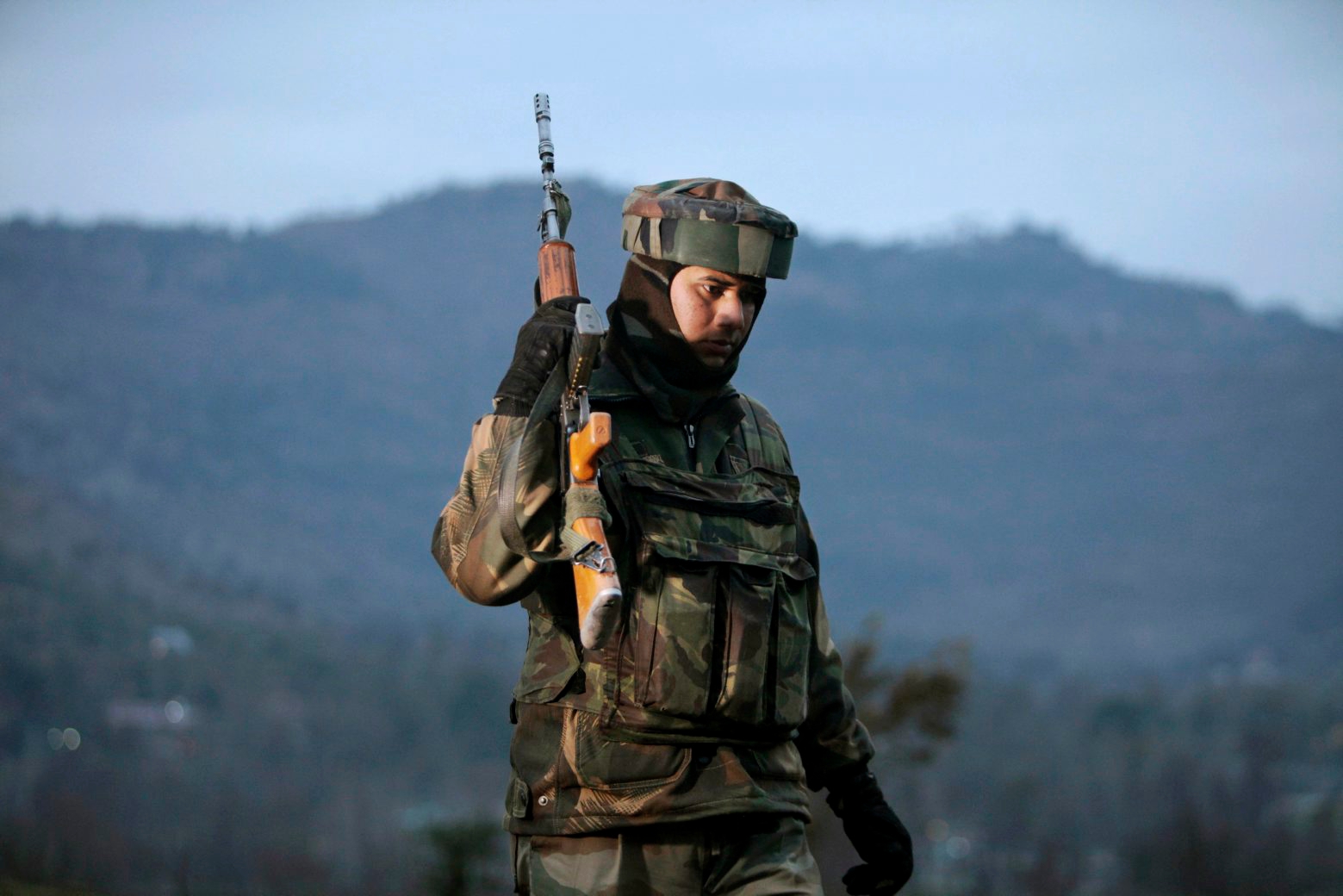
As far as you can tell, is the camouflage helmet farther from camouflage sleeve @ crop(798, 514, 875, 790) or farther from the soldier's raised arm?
camouflage sleeve @ crop(798, 514, 875, 790)

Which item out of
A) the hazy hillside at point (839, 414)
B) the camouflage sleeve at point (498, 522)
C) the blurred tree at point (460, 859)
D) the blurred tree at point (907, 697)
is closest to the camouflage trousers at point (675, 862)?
the camouflage sleeve at point (498, 522)

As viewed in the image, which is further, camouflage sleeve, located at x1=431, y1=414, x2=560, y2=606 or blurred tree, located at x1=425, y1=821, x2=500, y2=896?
blurred tree, located at x1=425, y1=821, x2=500, y2=896

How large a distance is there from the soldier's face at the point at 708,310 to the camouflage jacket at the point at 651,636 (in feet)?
0.72

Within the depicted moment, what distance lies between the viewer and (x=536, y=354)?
486 centimetres

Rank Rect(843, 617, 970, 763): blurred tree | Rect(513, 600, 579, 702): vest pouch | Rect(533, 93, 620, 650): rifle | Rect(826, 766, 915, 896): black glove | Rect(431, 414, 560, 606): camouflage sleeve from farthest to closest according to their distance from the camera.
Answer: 1. Rect(843, 617, 970, 763): blurred tree
2. Rect(826, 766, 915, 896): black glove
3. Rect(513, 600, 579, 702): vest pouch
4. Rect(431, 414, 560, 606): camouflage sleeve
5. Rect(533, 93, 620, 650): rifle

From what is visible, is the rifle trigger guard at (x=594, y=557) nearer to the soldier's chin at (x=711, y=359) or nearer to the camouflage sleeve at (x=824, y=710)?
the soldier's chin at (x=711, y=359)

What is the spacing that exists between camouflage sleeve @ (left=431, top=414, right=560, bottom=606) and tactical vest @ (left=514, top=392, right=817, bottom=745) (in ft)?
0.84

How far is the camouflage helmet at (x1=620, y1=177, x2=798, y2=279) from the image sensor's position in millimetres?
5246

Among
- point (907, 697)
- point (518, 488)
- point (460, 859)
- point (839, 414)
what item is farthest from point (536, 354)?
point (839, 414)

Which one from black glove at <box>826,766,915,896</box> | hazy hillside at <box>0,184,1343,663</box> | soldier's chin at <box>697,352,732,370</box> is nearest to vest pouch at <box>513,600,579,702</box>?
soldier's chin at <box>697,352,732,370</box>

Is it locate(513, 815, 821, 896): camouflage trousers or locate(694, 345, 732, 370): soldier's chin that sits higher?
locate(694, 345, 732, 370): soldier's chin

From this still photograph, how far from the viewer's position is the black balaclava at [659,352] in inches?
206

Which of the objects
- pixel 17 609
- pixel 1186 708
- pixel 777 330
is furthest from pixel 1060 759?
pixel 777 330

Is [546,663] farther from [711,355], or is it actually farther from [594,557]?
[711,355]
